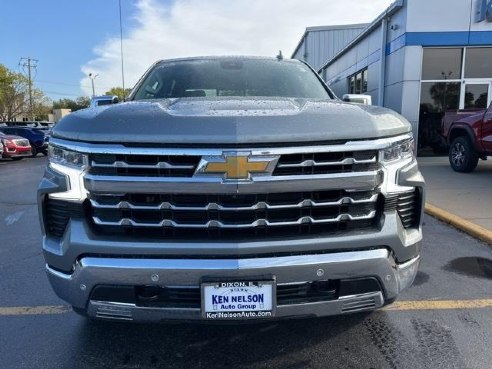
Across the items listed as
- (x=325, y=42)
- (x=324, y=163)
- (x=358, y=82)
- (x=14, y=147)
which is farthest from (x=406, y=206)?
(x=325, y=42)

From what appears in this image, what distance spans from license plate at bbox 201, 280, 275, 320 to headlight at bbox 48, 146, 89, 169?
2.88 ft

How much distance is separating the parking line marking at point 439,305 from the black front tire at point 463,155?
7423 millimetres

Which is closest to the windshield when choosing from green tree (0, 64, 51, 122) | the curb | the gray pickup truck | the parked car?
the gray pickup truck

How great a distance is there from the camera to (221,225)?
221 centimetres

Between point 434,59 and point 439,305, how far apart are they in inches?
482

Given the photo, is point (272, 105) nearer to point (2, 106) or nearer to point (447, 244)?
point (447, 244)

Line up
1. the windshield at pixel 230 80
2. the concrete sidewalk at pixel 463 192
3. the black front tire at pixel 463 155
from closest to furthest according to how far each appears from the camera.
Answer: the windshield at pixel 230 80 → the concrete sidewalk at pixel 463 192 → the black front tire at pixel 463 155

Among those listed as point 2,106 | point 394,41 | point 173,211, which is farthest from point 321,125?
point 2,106

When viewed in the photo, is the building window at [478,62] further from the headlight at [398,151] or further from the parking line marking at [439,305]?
the headlight at [398,151]

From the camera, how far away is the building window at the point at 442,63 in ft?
45.0

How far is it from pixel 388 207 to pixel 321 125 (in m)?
0.58

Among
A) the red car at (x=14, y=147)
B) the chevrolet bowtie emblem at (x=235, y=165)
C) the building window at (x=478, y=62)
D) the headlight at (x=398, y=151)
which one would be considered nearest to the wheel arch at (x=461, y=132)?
the building window at (x=478, y=62)

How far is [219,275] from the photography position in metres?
2.16

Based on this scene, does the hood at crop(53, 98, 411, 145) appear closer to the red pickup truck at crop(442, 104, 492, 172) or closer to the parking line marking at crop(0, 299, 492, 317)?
the parking line marking at crop(0, 299, 492, 317)
